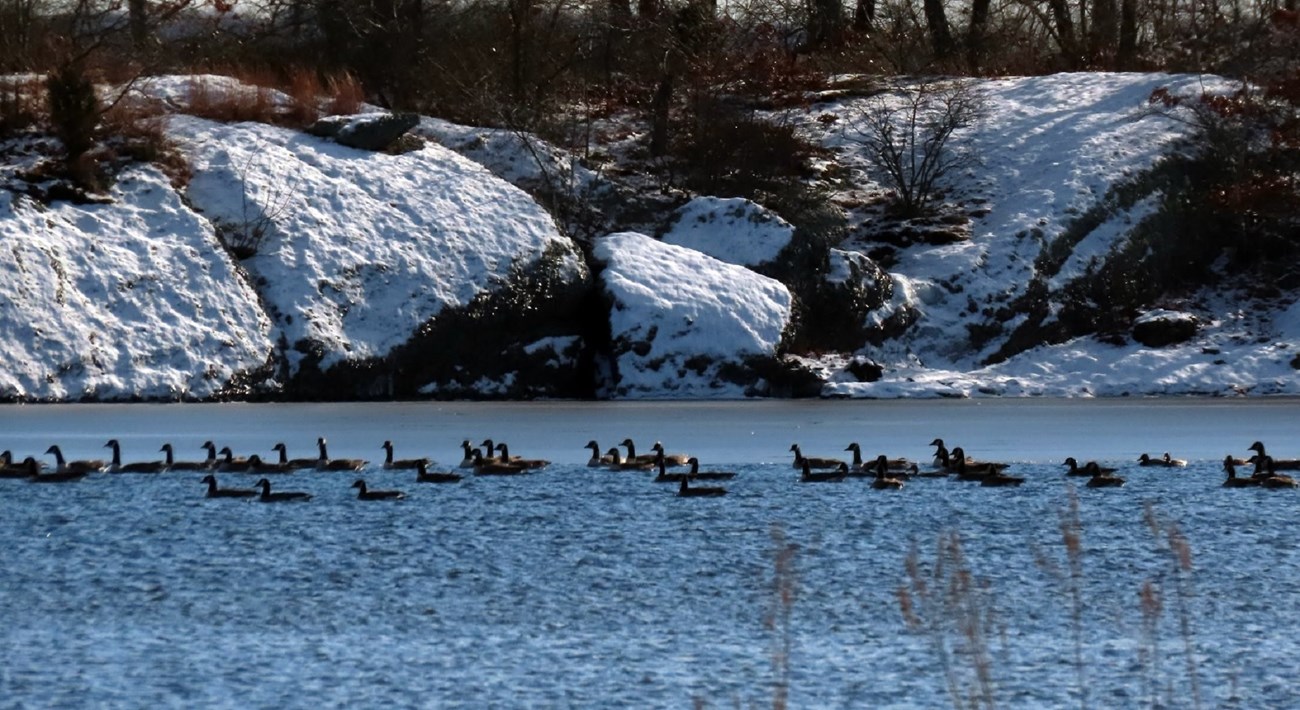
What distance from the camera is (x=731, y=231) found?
28969mm

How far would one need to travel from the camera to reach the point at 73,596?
1059 centimetres

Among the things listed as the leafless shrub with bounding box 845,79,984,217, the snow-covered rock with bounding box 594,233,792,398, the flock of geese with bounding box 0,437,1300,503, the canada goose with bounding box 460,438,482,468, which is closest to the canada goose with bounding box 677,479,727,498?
the flock of geese with bounding box 0,437,1300,503

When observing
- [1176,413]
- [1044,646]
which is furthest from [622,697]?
[1176,413]

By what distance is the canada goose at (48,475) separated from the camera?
15812 mm

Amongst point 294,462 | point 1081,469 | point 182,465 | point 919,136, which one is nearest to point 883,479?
point 1081,469

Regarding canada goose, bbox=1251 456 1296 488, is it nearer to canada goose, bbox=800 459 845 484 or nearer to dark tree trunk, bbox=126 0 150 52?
canada goose, bbox=800 459 845 484

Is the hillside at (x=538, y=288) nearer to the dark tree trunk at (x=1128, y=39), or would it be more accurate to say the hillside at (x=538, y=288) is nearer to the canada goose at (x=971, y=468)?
the dark tree trunk at (x=1128, y=39)

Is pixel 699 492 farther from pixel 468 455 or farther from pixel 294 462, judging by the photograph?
pixel 294 462

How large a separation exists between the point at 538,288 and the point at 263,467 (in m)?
10.6

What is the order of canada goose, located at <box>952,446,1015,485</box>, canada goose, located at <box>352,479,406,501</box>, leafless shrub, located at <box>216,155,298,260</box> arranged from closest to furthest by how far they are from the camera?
canada goose, located at <box>352,479,406,501</box> < canada goose, located at <box>952,446,1015,485</box> < leafless shrub, located at <box>216,155,298,260</box>

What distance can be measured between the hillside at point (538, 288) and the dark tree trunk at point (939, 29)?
10.3 metres

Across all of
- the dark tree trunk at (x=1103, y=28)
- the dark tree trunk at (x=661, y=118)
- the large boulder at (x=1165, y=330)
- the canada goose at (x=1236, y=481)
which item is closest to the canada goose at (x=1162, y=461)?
the canada goose at (x=1236, y=481)

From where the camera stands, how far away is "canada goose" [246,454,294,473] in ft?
54.7

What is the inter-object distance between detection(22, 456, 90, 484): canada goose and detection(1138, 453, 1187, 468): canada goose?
10.5 metres
